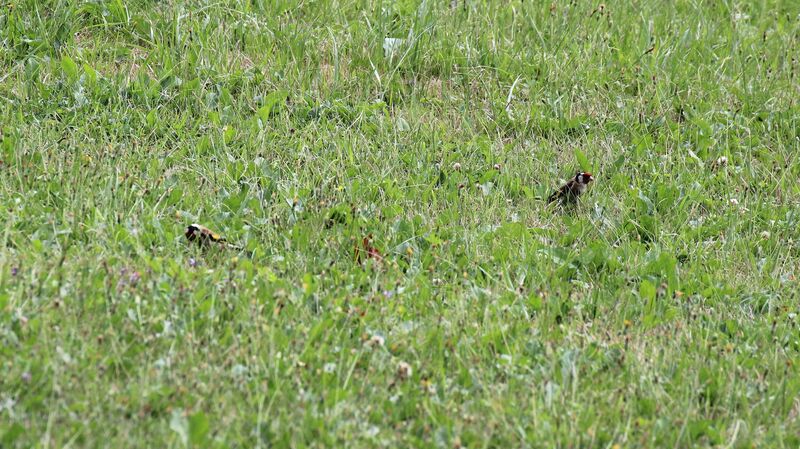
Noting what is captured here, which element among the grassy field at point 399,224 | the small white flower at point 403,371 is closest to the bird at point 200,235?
the grassy field at point 399,224

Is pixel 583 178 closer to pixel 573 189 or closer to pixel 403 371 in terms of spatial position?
pixel 573 189

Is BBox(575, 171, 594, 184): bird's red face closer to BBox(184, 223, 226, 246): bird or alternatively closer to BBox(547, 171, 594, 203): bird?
BBox(547, 171, 594, 203): bird

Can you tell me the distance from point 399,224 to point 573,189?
1.09 meters

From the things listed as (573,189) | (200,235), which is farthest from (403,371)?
(573,189)

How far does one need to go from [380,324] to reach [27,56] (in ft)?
10.2

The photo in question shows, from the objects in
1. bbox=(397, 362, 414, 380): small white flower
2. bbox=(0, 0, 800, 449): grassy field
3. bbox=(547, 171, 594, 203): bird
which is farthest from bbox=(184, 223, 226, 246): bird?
bbox=(547, 171, 594, 203): bird

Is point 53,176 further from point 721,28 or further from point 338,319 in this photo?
point 721,28

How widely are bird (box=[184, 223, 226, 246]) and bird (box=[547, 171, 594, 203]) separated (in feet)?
6.30

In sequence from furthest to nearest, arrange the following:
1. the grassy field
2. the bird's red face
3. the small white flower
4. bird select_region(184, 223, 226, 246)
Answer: the bird's red face
bird select_region(184, 223, 226, 246)
the small white flower
the grassy field

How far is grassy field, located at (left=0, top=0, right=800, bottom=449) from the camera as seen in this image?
11.5ft

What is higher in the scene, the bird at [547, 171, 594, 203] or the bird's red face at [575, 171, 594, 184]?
the bird's red face at [575, 171, 594, 184]

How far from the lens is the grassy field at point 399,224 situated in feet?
11.5

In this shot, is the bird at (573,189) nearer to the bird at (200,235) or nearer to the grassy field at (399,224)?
the grassy field at (399,224)

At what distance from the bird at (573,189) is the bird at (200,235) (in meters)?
1.92
